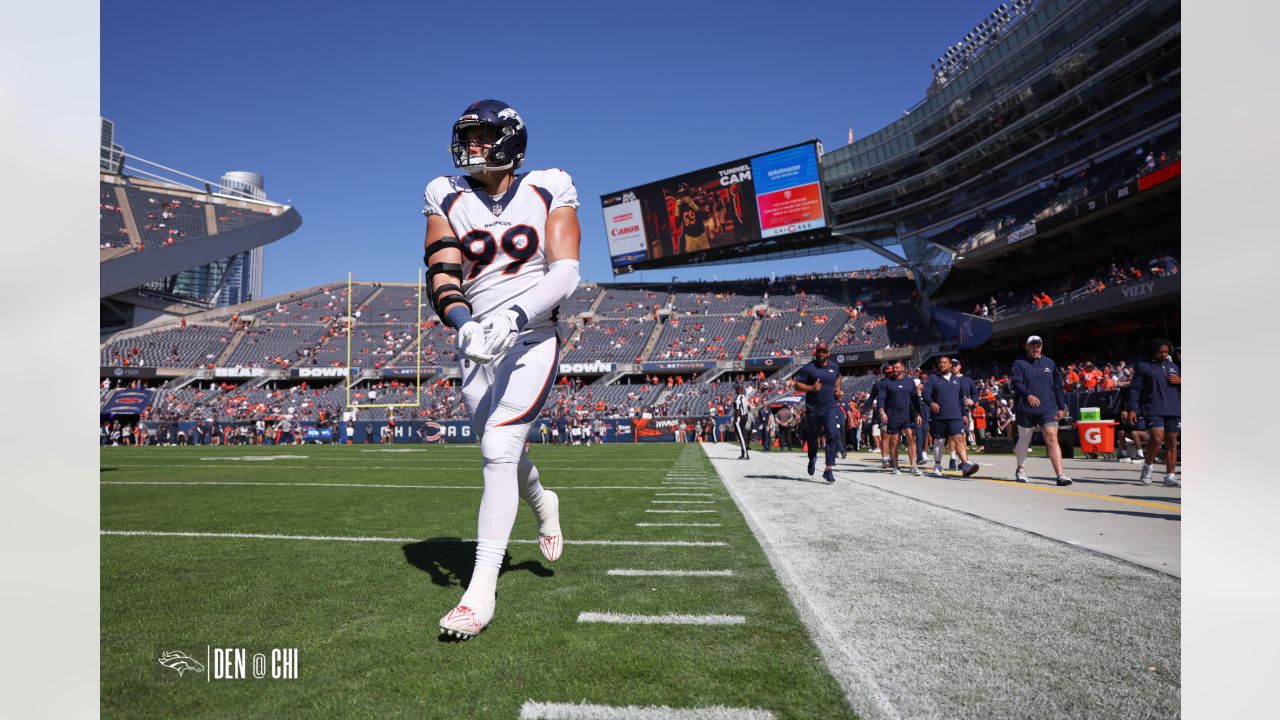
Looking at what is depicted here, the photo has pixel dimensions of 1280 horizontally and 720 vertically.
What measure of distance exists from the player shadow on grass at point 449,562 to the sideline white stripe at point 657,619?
0.57 meters

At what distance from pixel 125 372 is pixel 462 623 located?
5260 centimetres

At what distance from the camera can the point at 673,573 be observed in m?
3.29

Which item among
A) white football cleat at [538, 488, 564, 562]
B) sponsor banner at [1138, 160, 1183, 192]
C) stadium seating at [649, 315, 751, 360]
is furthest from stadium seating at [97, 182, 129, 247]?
sponsor banner at [1138, 160, 1183, 192]

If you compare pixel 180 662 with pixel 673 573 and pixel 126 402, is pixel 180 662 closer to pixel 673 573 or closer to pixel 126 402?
pixel 673 573

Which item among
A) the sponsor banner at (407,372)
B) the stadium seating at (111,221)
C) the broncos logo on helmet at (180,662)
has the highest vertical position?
the stadium seating at (111,221)

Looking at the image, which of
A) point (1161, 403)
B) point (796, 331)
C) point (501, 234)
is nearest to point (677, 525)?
point (501, 234)

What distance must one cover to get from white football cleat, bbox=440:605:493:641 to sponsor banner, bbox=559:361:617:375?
1657 inches

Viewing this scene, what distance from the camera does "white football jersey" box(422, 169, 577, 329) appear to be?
3111 mm

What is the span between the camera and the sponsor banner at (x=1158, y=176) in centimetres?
2383

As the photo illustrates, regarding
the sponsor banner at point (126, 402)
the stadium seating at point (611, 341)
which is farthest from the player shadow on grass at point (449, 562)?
the sponsor banner at point (126, 402)

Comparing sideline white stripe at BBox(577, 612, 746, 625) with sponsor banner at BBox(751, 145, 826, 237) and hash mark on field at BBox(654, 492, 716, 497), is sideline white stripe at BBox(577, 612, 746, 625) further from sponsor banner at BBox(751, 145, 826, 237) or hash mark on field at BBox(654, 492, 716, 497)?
sponsor banner at BBox(751, 145, 826, 237)

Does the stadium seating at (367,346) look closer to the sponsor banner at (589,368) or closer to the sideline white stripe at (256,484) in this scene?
the sponsor banner at (589,368)
